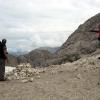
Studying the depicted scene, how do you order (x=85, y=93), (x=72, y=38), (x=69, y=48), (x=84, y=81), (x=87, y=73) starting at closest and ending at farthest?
(x=85, y=93), (x=84, y=81), (x=87, y=73), (x=69, y=48), (x=72, y=38)

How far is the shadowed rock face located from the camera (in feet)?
98.0

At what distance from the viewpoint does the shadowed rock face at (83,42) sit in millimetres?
29859

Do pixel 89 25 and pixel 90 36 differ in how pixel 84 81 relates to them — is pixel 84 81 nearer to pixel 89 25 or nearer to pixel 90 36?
pixel 90 36

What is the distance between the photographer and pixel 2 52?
1670 centimetres

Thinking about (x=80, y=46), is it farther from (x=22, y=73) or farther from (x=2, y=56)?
(x=2, y=56)

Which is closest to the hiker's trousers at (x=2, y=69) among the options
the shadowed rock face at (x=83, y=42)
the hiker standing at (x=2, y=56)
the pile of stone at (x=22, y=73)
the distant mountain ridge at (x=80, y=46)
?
the hiker standing at (x=2, y=56)

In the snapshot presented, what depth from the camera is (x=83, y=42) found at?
1275 inches

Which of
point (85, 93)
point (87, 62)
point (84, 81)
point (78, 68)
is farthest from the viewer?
point (87, 62)

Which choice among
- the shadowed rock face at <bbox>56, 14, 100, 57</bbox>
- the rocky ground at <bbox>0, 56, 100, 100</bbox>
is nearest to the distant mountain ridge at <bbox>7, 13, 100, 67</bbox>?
the shadowed rock face at <bbox>56, 14, 100, 57</bbox>

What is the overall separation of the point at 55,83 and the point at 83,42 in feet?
56.4

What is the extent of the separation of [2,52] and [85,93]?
15.4 ft

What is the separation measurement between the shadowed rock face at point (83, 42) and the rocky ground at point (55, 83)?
982 centimetres

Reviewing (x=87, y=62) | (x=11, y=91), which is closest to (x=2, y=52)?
(x=11, y=91)

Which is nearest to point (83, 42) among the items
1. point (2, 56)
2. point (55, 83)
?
point (2, 56)
